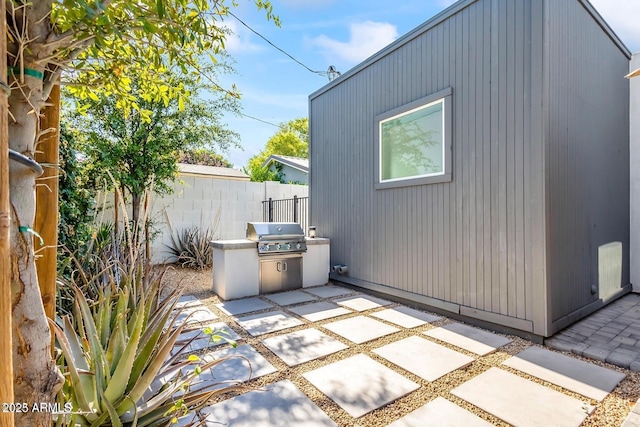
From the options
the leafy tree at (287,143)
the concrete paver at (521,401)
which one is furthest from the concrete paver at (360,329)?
the leafy tree at (287,143)

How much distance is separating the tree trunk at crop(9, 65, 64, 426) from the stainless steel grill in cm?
377

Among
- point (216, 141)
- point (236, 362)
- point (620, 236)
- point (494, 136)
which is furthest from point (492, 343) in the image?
point (216, 141)

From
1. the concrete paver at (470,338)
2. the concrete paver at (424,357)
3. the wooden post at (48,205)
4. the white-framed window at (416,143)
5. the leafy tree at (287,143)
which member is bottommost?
the concrete paver at (470,338)

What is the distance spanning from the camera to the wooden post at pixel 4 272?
0.69 metres

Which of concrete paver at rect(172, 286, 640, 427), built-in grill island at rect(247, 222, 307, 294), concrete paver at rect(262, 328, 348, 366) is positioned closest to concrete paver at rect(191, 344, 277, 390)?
concrete paver at rect(172, 286, 640, 427)

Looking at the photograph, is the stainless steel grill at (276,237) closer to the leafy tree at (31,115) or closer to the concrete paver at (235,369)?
the concrete paver at (235,369)

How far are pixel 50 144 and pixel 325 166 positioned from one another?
5.05 m

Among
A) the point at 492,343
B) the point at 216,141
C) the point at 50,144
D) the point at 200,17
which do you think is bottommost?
the point at 492,343

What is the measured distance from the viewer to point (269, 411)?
76.7 inches

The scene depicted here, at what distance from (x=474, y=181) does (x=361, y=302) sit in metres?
2.22

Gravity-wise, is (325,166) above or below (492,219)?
above

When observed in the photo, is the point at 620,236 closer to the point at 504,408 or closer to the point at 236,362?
the point at 504,408

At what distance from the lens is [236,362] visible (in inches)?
102

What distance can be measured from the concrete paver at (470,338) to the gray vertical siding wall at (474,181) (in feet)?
0.72
